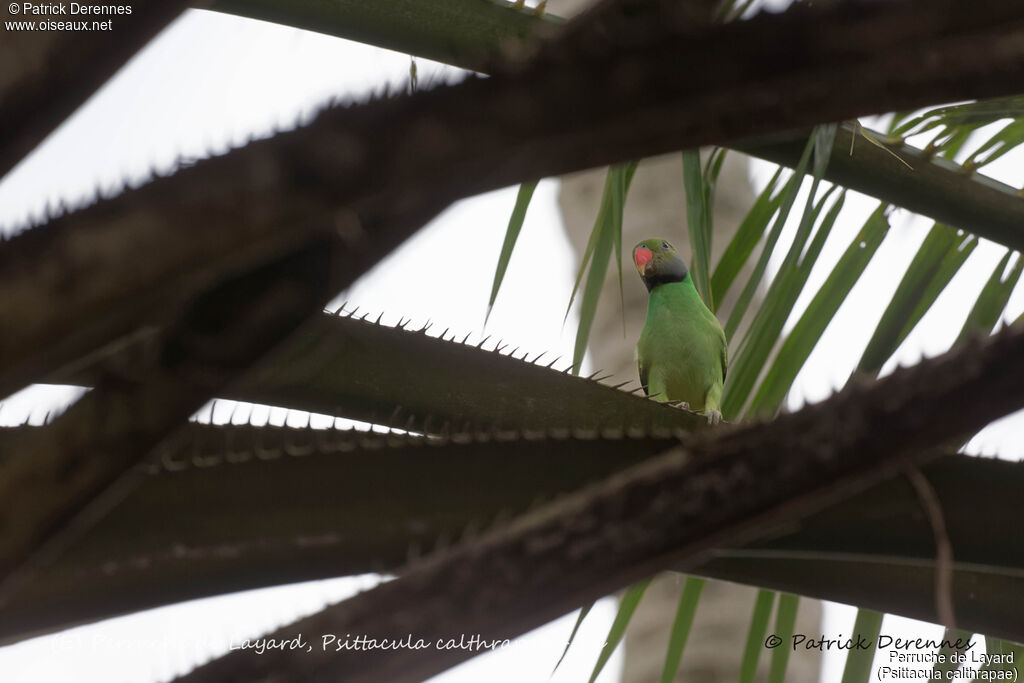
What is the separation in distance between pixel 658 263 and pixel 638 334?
0.45 metres

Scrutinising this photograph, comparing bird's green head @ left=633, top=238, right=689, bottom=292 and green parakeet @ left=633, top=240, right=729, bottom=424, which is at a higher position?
bird's green head @ left=633, top=238, right=689, bottom=292

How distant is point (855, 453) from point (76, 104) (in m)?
0.24

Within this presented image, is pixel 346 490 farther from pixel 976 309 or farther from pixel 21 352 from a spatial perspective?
pixel 976 309

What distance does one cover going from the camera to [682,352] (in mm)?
2207

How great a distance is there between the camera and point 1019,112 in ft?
3.11

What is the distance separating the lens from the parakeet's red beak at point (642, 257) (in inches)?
99.7

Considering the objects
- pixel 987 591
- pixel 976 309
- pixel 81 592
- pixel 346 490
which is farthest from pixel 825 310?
pixel 81 592

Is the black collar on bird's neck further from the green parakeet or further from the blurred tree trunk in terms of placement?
the blurred tree trunk

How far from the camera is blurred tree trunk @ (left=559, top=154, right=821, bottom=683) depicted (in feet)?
8.14

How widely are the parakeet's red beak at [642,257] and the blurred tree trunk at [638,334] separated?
0.22 m

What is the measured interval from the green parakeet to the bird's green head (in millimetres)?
97

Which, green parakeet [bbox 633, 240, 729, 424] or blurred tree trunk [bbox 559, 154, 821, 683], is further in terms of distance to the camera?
blurred tree trunk [bbox 559, 154, 821, 683]

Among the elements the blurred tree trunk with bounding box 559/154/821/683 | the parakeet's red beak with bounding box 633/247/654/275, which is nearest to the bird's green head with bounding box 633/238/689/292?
the parakeet's red beak with bounding box 633/247/654/275

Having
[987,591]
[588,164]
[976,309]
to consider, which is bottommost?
[987,591]
